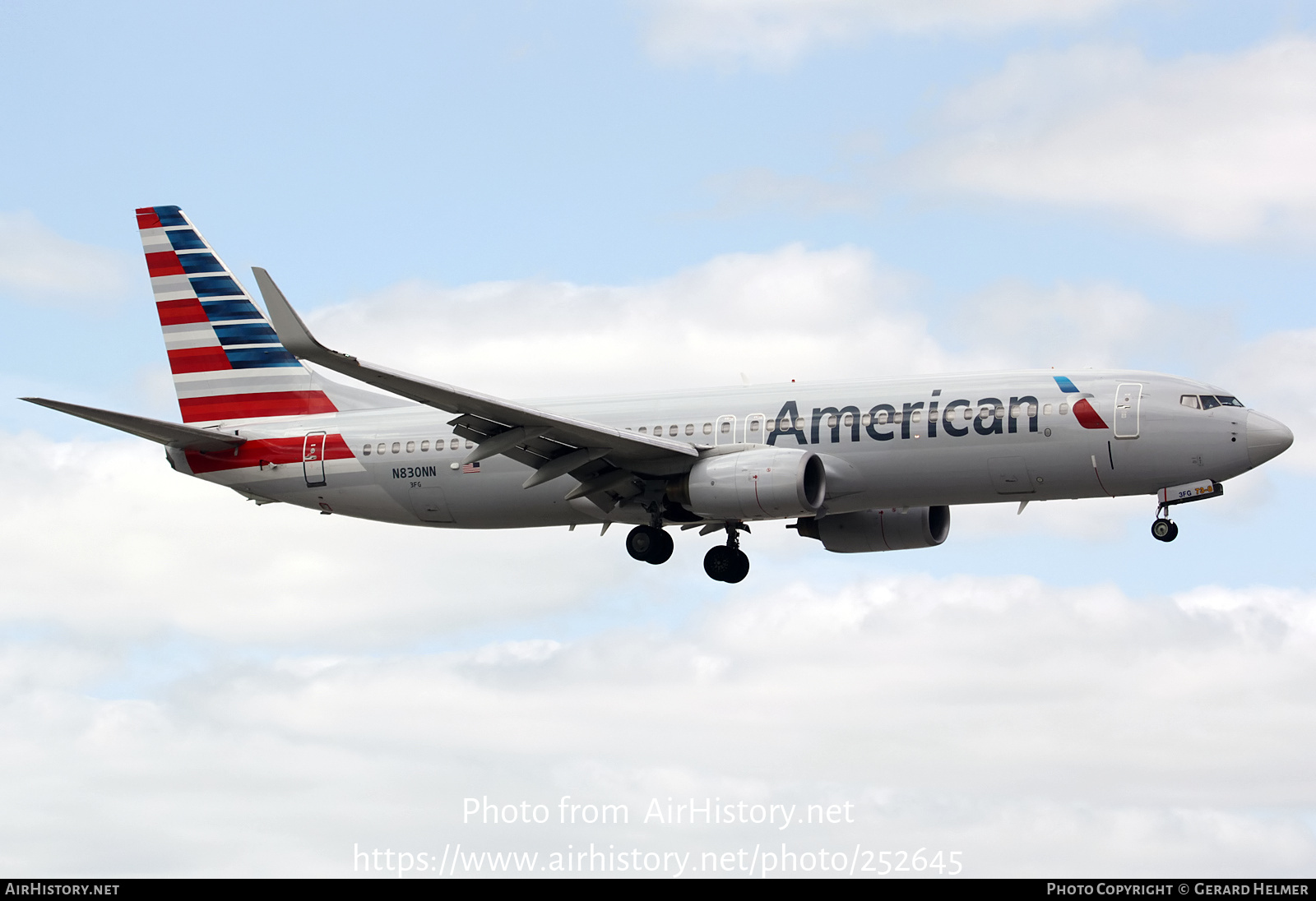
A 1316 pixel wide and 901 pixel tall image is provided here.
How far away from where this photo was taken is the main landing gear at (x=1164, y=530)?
121 ft

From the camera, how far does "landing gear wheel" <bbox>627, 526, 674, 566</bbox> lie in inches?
1602

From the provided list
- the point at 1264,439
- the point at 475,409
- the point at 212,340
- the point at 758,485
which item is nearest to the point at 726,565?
the point at 758,485

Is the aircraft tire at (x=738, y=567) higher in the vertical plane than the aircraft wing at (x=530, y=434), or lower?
lower

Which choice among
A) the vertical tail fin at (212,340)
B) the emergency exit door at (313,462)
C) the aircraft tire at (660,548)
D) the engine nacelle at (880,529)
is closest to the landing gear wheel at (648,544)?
the aircraft tire at (660,548)

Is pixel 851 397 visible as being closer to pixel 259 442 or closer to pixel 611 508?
pixel 611 508

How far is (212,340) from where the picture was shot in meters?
46.9

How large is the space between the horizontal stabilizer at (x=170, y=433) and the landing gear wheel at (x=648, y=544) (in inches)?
437

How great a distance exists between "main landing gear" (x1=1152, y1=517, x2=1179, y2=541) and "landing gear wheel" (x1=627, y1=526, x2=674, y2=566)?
37.7ft

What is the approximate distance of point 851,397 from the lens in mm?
38812

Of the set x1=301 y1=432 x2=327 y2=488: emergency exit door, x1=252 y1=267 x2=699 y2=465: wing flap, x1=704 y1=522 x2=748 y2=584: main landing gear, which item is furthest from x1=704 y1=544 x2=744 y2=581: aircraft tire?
x1=301 y1=432 x2=327 y2=488: emergency exit door

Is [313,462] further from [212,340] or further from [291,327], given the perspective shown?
[291,327]

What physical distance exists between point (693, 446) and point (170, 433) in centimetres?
1403

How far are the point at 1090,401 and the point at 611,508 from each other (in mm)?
11704

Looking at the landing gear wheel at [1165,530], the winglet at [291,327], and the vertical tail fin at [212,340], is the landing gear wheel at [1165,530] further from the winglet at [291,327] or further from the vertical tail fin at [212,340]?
the vertical tail fin at [212,340]
